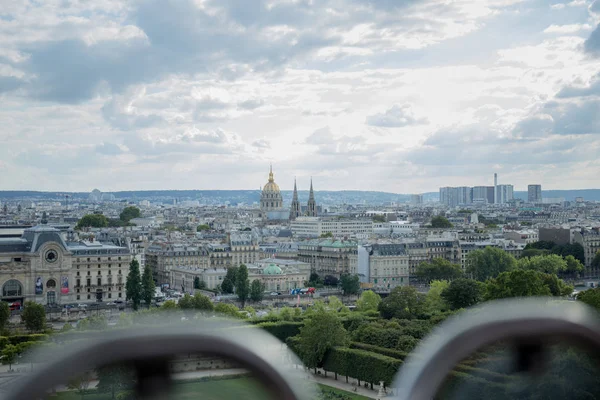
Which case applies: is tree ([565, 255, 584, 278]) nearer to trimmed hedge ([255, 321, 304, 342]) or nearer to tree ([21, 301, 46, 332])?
trimmed hedge ([255, 321, 304, 342])

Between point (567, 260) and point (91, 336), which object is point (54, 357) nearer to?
point (91, 336)

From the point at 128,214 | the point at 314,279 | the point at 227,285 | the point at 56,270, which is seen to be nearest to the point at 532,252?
the point at 314,279

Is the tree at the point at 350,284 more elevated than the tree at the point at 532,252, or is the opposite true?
the tree at the point at 532,252

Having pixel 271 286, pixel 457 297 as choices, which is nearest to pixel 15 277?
pixel 271 286

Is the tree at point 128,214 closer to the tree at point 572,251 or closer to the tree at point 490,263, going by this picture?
the tree at point 572,251

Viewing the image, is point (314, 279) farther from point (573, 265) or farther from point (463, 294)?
point (463, 294)

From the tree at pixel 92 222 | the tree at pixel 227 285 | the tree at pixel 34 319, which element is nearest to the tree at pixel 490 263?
the tree at pixel 227 285
